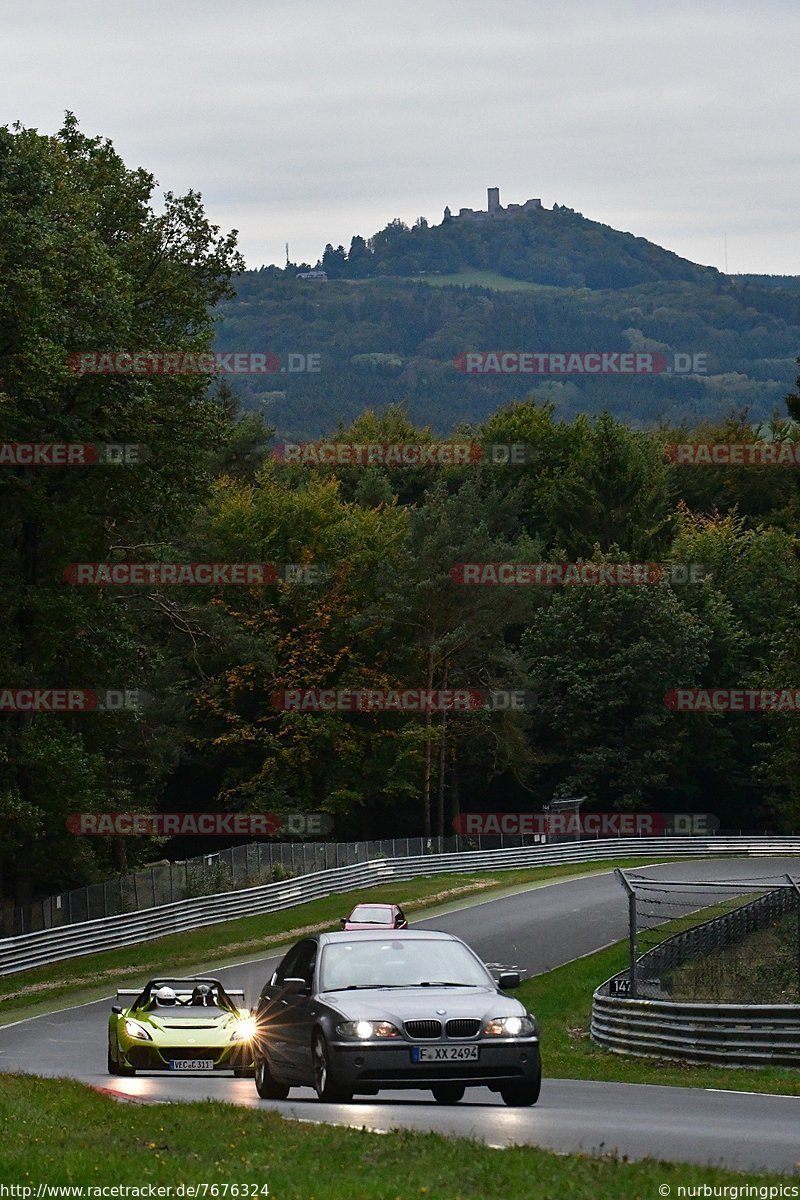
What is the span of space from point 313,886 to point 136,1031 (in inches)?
1427

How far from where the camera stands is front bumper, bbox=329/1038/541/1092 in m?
12.8

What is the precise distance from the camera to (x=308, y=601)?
81.9 metres

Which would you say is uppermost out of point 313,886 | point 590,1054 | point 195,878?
point 590,1054

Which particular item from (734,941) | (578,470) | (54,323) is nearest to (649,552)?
(578,470)

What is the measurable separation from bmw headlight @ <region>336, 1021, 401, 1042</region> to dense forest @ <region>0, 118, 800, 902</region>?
81.5 ft

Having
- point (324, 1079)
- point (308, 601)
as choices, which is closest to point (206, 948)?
point (324, 1079)

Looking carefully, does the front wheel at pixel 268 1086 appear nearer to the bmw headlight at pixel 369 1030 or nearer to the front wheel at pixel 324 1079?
the front wheel at pixel 324 1079

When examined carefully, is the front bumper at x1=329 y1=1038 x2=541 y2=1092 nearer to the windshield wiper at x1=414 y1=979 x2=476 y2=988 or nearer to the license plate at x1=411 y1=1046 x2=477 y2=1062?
the license plate at x1=411 y1=1046 x2=477 y2=1062

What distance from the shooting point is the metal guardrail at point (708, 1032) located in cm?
→ 1945

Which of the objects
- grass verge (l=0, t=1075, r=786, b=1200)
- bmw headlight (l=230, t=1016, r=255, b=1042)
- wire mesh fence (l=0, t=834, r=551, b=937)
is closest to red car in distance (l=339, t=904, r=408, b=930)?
wire mesh fence (l=0, t=834, r=551, b=937)

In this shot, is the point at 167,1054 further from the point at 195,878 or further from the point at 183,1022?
the point at 195,878

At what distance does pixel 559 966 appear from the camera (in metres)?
37.1

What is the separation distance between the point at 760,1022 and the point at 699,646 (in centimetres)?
6546

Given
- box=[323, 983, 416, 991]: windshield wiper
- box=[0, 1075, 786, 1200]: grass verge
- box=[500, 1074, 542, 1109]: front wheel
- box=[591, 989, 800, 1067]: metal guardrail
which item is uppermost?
box=[0, 1075, 786, 1200]: grass verge
